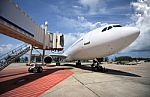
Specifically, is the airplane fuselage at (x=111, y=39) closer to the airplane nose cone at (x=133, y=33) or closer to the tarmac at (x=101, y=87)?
the airplane nose cone at (x=133, y=33)

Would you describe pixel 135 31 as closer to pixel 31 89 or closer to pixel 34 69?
pixel 31 89

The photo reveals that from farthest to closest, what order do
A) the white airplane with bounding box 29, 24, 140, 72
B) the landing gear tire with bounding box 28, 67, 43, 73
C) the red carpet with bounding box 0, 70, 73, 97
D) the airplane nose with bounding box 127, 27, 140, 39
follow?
1. the landing gear tire with bounding box 28, 67, 43, 73
2. the white airplane with bounding box 29, 24, 140, 72
3. the airplane nose with bounding box 127, 27, 140, 39
4. the red carpet with bounding box 0, 70, 73, 97

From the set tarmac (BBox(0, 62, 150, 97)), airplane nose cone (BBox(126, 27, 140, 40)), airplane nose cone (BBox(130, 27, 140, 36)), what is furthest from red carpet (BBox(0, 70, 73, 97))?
airplane nose cone (BBox(130, 27, 140, 36))

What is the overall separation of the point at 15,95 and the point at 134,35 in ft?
31.0

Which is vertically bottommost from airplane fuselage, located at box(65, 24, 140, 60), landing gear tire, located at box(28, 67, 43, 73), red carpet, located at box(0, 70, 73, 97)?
red carpet, located at box(0, 70, 73, 97)

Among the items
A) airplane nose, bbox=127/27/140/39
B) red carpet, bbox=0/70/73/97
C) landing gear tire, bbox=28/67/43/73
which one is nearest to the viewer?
red carpet, bbox=0/70/73/97

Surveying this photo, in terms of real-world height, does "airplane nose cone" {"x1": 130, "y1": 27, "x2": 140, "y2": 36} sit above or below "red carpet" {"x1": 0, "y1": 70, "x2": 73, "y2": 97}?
above

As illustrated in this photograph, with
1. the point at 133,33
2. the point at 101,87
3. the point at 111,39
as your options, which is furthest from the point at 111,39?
the point at 101,87

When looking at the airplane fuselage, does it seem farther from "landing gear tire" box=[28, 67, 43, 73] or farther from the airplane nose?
"landing gear tire" box=[28, 67, 43, 73]

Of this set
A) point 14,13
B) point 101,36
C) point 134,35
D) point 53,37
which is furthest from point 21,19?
point 53,37

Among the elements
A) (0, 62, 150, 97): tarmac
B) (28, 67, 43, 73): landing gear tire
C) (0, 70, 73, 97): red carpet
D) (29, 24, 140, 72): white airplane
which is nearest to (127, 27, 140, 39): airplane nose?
(29, 24, 140, 72): white airplane

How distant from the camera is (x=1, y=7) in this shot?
23.7 feet

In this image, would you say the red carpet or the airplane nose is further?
the airplane nose

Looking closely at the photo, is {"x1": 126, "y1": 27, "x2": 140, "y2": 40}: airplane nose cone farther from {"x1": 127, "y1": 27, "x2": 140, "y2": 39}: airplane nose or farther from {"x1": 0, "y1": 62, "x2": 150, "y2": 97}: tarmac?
{"x1": 0, "y1": 62, "x2": 150, "y2": 97}: tarmac
